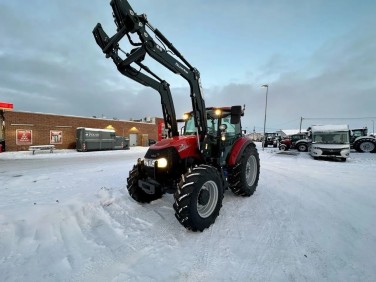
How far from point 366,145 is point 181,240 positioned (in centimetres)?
2334

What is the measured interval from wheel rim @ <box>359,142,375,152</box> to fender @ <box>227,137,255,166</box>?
66.9ft

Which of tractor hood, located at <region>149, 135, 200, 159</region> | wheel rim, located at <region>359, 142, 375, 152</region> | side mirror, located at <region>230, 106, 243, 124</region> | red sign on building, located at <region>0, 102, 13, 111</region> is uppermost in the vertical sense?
red sign on building, located at <region>0, 102, 13, 111</region>

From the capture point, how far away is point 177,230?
137 inches

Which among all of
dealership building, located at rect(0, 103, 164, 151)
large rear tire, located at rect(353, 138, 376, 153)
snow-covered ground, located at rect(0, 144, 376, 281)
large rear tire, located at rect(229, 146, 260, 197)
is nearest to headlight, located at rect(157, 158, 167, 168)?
snow-covered ground, located at rect(0, 144, 376, 281)

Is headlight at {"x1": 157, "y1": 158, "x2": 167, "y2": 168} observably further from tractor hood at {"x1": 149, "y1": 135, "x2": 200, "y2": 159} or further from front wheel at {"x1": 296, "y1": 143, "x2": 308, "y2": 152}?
front wheel at {"x1": 296, "y1": 143, "x2": 308, "y2": 152}

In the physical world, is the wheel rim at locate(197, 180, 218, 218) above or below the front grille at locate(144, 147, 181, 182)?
below

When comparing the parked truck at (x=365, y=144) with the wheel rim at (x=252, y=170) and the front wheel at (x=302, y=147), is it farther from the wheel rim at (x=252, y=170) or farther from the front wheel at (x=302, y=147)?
the wheel rim at (x=252, y=170)

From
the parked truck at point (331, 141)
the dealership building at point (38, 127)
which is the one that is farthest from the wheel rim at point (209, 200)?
the dealership building at point (38, 127)

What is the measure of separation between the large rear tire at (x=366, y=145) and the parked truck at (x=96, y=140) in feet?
83.4

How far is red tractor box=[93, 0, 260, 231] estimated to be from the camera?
329 centimetres

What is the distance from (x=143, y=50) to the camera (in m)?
3.38

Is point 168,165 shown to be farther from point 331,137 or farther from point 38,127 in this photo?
point 38,127

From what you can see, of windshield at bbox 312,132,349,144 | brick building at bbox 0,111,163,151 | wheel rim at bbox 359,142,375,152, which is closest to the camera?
windshield at bbox 312,132,349,144

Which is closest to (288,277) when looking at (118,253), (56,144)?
(118,253)
